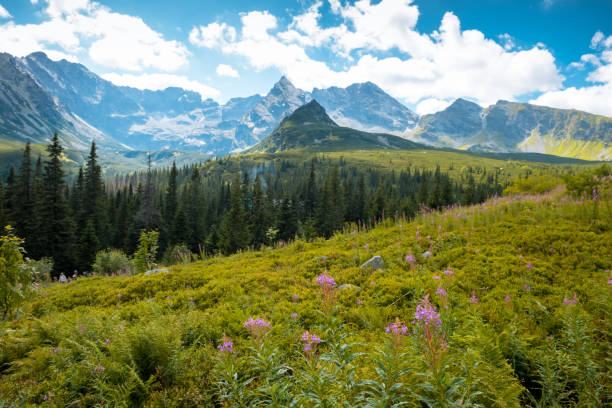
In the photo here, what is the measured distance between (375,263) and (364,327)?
140 inches

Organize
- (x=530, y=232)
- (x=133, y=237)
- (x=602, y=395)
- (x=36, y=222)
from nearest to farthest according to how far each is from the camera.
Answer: (x=602, y=395) < (x=530, y=232) < (x=36, y=222) < (x=133, y=237)

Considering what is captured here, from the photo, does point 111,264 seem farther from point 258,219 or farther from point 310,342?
point 258,219

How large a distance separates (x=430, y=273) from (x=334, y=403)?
6272mm

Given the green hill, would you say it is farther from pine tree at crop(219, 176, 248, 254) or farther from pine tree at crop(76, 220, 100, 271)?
pine tree at crop(219, 176, 248, 254)

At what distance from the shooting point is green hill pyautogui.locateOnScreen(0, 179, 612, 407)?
301 centimetres

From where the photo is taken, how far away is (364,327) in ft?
19.5

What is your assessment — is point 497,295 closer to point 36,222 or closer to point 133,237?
point 36,222

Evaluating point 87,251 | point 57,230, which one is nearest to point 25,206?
point 57,230

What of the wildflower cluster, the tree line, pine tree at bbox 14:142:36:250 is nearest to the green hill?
the wildflower cluster

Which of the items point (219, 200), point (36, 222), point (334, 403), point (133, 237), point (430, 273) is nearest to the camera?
point (334, 403)

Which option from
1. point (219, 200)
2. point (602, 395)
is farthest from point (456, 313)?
point (219, 200)

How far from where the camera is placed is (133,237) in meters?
52.6

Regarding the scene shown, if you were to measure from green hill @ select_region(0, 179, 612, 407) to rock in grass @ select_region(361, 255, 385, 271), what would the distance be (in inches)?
11.2

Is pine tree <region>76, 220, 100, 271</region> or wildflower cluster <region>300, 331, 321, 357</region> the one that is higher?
wildflower cluster <region>300, 331, 321, 357</region>
